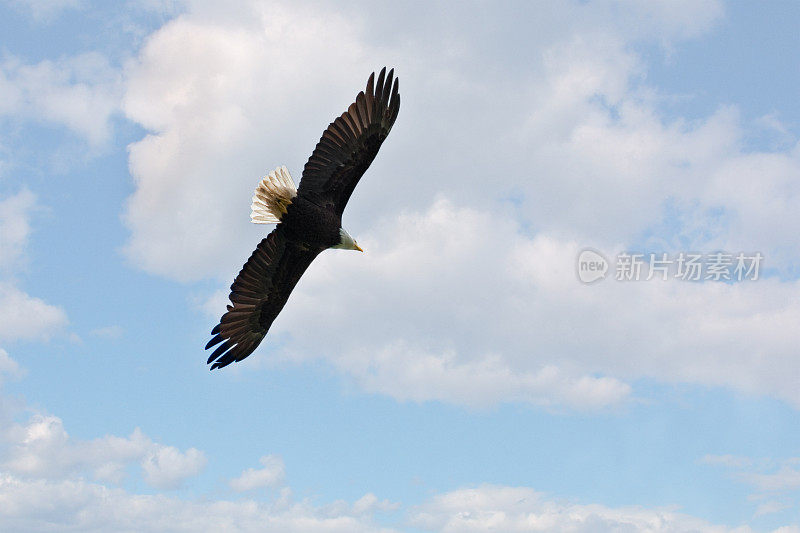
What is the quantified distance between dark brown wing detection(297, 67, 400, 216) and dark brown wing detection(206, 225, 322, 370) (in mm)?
1236

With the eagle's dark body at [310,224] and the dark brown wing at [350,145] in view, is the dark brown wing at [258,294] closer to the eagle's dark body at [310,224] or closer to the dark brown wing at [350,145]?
the eagle's dark body at [310,224]

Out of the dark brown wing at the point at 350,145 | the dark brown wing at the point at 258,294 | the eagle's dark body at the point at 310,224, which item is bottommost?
the dark brown wing at the point at 258,294

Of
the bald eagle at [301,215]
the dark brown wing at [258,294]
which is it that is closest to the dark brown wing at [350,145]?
the bald eagle at [301,215]

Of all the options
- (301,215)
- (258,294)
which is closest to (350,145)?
(301,215)

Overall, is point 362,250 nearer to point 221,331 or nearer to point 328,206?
point 328,206

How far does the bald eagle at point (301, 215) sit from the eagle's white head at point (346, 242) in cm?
2

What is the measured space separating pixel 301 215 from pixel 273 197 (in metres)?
0.61

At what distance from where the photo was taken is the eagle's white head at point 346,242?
16.6m

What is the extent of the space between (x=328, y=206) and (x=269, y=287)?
7.03ft

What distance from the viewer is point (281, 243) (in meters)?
16.7

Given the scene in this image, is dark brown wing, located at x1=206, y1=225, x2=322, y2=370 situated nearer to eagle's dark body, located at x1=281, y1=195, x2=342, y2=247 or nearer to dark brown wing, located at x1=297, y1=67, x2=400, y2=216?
eagle's dark body, located at x1=281, y1=195, x2=342, y2=247

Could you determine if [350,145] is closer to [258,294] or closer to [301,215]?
[301,215]

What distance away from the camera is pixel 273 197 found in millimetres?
16172

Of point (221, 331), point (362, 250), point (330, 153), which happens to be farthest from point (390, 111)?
point (221, 331)
